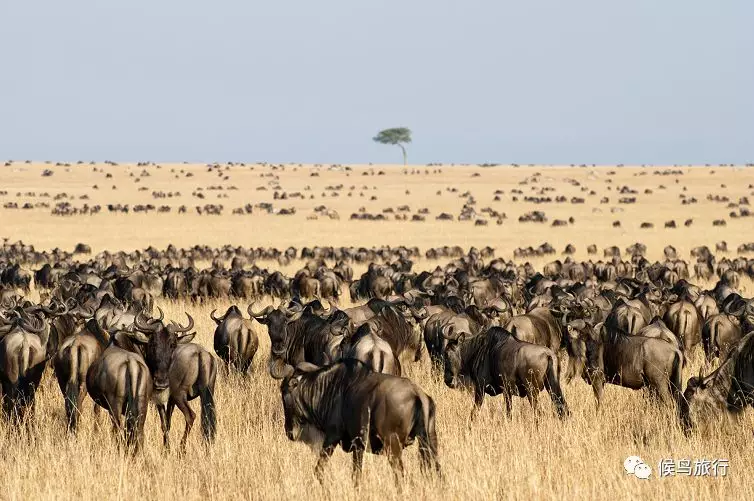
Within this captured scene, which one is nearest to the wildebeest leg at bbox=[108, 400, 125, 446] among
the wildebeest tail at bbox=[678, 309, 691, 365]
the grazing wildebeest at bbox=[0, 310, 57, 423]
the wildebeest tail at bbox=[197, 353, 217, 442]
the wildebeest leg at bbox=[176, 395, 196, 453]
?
the wildebeest leg at bbox=[176, 395, 196, 453]

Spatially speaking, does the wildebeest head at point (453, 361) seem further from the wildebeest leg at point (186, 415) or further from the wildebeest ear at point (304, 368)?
the wildebeest ear at point (304, 368)

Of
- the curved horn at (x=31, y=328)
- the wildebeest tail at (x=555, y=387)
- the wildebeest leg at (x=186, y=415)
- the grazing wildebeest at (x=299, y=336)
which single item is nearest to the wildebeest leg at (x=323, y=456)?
the wildebeest leg at (x=186, y=415)

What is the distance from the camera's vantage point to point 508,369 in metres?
10.1

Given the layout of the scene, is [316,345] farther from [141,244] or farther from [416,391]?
[141,244]

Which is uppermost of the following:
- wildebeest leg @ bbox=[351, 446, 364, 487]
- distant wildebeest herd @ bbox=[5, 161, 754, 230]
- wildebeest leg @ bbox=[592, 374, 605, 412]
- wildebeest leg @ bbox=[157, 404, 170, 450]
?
distant wildebeest herd @ bbox=[5, 161, 754, 230]

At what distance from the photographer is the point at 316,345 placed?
37.9ft

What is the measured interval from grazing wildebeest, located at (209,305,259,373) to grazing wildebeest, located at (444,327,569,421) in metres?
2.89

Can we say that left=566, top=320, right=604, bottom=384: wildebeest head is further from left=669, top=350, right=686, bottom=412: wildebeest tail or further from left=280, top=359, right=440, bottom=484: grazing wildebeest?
left=280, top=359, right=440, bottom=484: grazing wildebeest

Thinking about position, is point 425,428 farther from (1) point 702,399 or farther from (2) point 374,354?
(1) point 702,399

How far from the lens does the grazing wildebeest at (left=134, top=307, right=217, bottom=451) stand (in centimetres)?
948

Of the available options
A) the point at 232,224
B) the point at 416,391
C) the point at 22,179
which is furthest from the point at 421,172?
the point at 416,391

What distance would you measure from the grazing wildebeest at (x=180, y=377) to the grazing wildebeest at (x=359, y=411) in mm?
2029

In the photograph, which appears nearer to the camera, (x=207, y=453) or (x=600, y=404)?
(x=207, y=453)

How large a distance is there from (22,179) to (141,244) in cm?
5152
